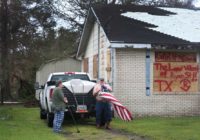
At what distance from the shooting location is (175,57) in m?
23.7

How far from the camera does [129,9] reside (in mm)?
27531

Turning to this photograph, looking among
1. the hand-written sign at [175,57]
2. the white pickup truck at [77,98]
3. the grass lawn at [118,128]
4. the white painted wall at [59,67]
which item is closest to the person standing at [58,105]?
the grass lawn at [118,128]

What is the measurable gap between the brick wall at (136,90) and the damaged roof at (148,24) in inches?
31.1

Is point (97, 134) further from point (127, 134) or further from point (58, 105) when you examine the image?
point (58, 105)

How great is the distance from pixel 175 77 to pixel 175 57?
891 mm

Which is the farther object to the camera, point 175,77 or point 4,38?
point 4,38

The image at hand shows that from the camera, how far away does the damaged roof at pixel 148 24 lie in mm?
23391

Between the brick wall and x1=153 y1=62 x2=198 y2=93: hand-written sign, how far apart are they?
403 mm

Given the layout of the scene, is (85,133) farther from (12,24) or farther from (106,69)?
(12,24)

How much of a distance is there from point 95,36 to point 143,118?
6.87 meters

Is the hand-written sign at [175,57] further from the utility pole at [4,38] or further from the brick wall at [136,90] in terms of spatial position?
the utility pole at [4,38]

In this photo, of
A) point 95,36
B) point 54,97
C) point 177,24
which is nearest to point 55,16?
point 95,36

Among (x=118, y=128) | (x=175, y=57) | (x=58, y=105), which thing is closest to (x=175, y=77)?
(x=175, y=57)

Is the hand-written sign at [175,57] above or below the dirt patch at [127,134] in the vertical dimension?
above
